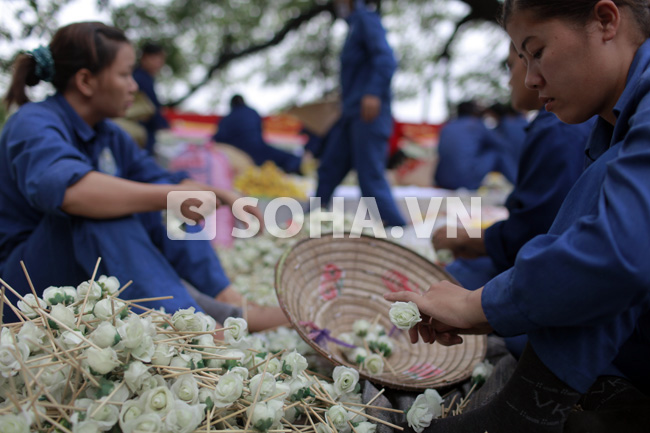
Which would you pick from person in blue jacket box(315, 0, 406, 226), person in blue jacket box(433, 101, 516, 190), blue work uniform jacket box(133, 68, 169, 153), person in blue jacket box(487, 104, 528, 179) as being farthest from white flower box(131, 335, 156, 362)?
person in blue jacket box(487, 104, 528, 179)

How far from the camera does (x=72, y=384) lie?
965mm

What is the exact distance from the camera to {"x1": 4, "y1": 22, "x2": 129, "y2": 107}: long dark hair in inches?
68.7

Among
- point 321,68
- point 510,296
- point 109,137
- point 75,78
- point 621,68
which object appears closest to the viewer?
point 510,296

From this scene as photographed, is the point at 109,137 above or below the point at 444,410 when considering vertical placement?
above

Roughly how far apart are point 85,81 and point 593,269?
170 centimetres

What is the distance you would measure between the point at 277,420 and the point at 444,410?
0.47 metres

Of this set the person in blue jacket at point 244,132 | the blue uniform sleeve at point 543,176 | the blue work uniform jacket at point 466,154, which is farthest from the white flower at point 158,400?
the person in blue jacket at point 244,132

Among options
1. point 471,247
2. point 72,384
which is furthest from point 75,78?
point 471,247

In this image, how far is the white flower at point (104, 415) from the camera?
0.90 m

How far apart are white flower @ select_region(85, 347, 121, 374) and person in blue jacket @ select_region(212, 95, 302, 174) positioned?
19.3 feet

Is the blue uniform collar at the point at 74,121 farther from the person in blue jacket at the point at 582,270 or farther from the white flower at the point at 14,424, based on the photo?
the person in blue jacket at the point at 582,270

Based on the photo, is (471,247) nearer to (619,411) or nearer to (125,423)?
(619,411)

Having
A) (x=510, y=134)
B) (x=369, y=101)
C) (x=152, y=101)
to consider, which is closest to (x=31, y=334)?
(x=369, y=101)

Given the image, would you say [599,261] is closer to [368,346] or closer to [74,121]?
[368,346]
